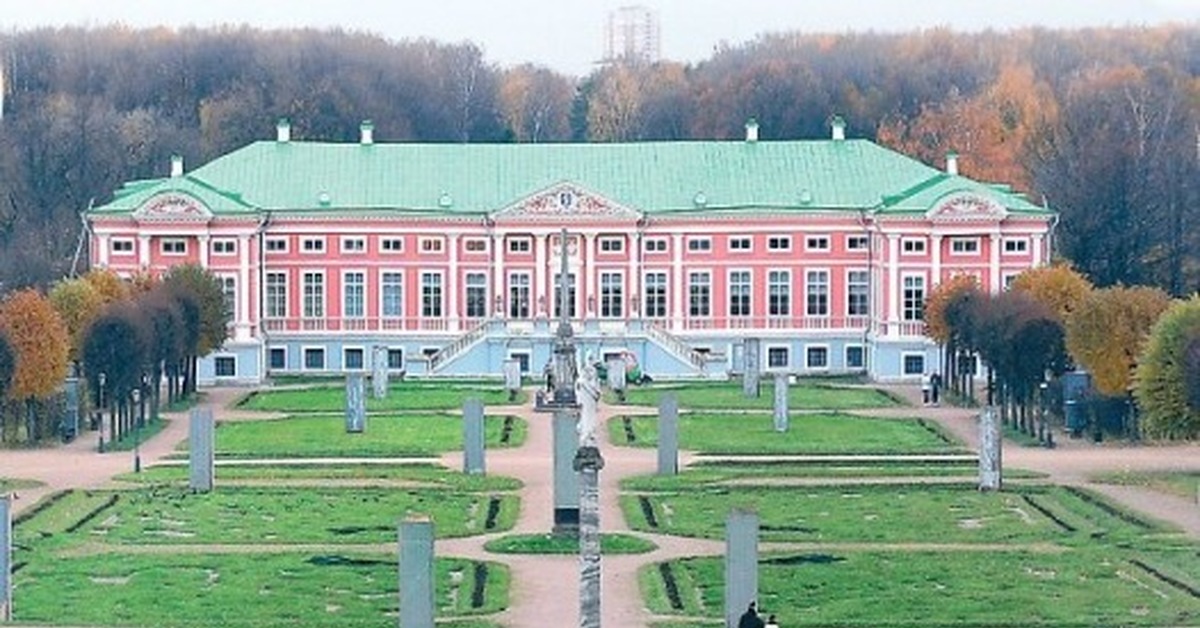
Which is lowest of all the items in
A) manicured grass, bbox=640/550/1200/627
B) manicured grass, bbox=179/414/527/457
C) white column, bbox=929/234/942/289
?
manicured grass, bbox=640/550/1200/627

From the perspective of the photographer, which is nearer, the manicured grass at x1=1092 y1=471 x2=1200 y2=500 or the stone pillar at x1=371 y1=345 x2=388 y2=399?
the manicured grass at x1=1092 y1=471 x2=1200 y2=500

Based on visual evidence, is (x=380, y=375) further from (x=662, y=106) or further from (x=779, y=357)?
(x=662, y=106)

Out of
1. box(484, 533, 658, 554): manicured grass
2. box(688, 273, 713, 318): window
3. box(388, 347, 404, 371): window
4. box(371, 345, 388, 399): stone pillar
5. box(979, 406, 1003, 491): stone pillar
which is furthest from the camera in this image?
box(688, 273, 713, 318): window

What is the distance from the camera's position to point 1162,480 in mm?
51500

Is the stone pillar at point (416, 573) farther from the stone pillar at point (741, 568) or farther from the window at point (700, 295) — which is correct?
the window at point (700, 295)

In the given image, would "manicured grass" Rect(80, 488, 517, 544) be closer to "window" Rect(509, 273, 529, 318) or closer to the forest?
"window" Rect(509, 273, 529, 318)

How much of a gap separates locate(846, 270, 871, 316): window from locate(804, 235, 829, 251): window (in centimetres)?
104

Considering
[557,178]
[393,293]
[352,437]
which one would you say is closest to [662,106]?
[557,178]

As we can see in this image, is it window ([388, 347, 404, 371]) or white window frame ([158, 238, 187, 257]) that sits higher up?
white window frame ([158, 238, 187, 257])

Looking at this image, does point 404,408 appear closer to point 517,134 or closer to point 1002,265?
point 1002,265

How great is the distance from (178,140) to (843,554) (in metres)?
84.6


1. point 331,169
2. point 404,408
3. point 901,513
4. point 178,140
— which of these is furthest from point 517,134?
point 901,513

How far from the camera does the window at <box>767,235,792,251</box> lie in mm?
86875

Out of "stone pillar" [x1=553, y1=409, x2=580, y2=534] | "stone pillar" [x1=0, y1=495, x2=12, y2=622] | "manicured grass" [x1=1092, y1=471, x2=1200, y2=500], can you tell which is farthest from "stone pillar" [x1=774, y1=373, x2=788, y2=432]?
"stone pillar" [x1=0, y1=495, x2=12, y2=622]
